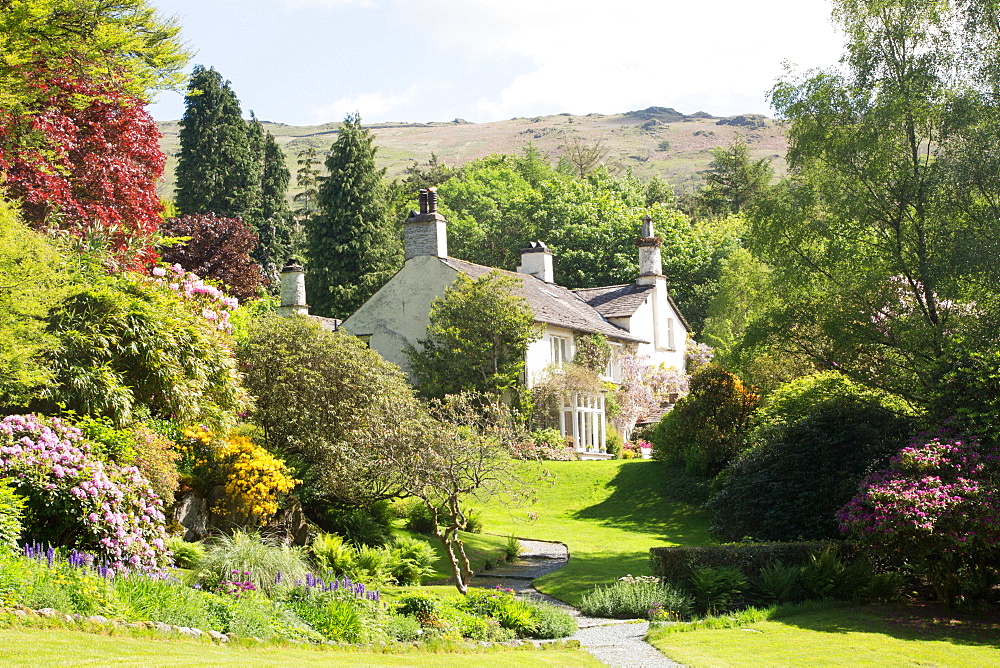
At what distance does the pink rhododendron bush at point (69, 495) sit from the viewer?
1220 centimetres

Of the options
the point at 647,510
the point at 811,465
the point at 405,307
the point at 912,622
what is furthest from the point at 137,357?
the point at 405,307

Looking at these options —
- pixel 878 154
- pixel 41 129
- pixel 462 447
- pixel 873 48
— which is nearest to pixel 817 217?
pixel 878 154

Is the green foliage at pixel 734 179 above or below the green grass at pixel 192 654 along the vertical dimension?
above

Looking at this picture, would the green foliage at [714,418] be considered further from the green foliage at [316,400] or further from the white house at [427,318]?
the green foliage at [316,400]

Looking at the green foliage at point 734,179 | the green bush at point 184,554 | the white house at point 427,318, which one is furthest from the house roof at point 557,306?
the green foliage at point 734,179

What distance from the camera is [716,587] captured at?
55.3 ft

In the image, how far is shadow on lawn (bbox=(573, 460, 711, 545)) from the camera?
28.2 m

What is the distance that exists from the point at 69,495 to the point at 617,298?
38.0 meters

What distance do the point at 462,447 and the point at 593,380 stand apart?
22505 millimetres

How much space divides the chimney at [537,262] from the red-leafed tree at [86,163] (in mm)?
27465

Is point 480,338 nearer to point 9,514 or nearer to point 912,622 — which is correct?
point 912,622

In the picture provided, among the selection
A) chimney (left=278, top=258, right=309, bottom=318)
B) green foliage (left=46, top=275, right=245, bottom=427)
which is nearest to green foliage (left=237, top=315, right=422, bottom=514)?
green foliage (left=46, top=275, right=245, bottom=427)

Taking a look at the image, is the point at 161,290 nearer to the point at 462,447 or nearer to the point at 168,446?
the point at 168,446

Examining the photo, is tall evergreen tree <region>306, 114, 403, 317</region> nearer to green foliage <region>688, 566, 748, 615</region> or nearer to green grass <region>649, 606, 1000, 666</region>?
green foliage <region>688, 566, 748, 615</region>
